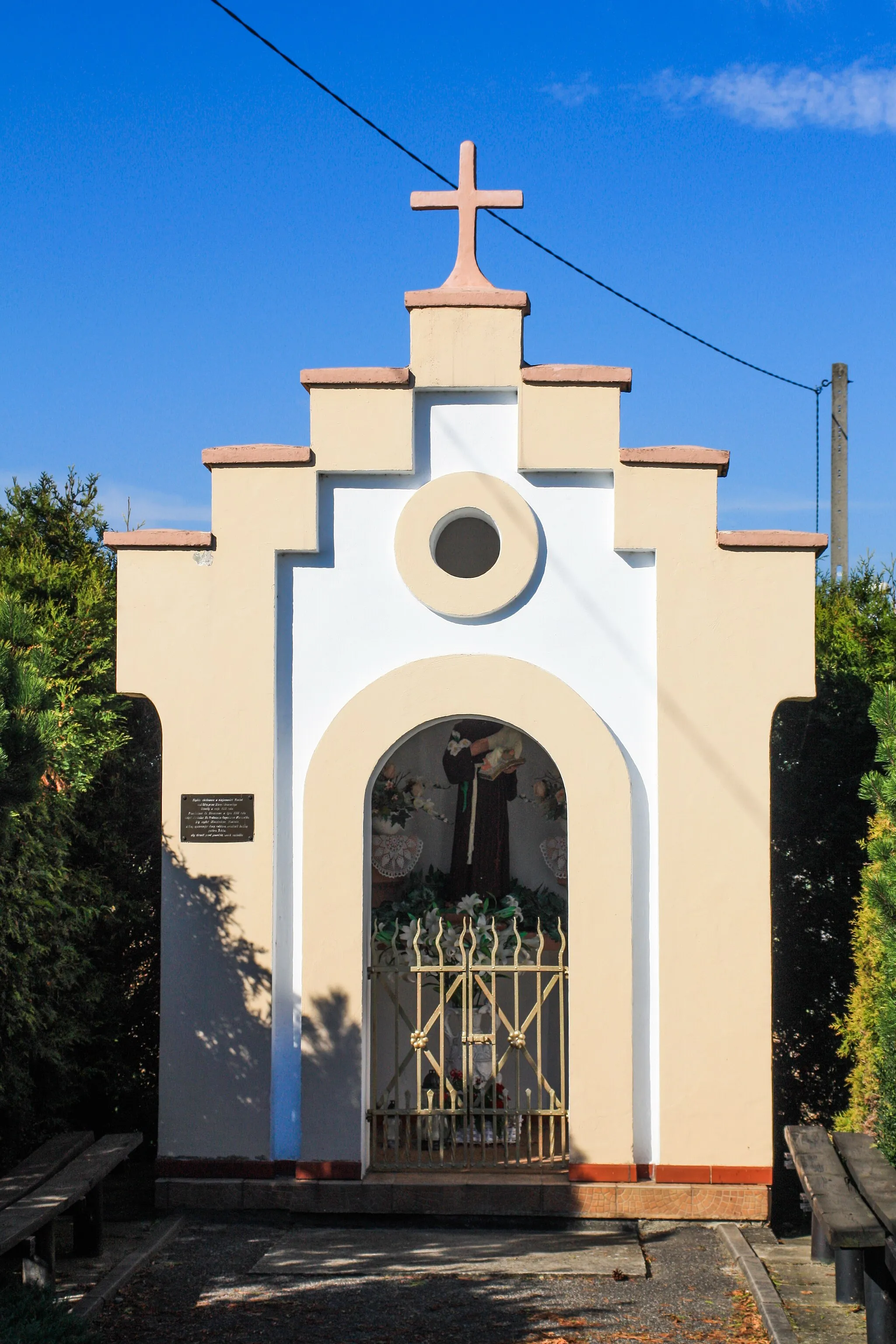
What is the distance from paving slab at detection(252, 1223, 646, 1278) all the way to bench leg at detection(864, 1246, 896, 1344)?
4.36ft

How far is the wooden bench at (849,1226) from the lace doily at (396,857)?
3023 mm

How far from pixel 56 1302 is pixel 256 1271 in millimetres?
1036

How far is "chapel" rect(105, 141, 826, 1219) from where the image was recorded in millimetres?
7273

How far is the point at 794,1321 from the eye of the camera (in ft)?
19.2

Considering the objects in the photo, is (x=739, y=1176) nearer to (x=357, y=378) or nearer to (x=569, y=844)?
(x=569, y=844)

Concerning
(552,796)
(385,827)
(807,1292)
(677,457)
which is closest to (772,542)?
(677,457)

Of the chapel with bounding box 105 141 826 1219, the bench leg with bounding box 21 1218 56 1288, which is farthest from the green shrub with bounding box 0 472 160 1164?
the bench leg with bounding box 21 1218 56 1288

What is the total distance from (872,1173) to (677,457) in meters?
3.77

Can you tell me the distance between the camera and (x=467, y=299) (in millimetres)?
7621

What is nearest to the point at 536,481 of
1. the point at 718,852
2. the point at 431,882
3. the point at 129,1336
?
the point at 718,852

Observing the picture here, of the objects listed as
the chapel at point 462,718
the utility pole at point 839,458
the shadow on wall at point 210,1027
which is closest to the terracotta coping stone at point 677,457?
the chapel at point 462,718

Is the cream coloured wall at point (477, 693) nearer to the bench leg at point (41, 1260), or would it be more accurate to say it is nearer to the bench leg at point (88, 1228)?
the bench leg at point (88, 1228)

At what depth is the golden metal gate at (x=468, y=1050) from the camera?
7.52 meters

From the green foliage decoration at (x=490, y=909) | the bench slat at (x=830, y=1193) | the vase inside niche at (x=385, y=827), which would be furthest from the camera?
the vase inside niche at (x=385, y=827)
